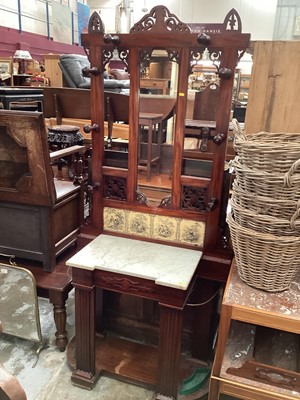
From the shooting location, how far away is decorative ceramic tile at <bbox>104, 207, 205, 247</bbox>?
5.75ft

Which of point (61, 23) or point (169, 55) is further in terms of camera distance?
point (61, 23)

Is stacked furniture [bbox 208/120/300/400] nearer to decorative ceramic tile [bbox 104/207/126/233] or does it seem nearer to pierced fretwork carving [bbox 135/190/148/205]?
pierced fretwork carving [bbox 135/190/148/205]

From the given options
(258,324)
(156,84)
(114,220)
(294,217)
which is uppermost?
(156,84)

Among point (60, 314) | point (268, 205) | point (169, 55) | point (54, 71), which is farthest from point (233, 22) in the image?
point (54, 71)

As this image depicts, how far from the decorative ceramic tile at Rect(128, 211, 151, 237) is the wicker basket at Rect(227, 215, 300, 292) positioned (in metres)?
0.52

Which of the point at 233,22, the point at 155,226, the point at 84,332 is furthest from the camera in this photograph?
the point at 155,226

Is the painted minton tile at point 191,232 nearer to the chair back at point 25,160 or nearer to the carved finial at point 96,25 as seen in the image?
the chair back at point 25,160

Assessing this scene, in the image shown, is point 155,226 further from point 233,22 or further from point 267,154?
point 233,22

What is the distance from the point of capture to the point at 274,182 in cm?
124

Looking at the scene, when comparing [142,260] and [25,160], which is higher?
[25,160]

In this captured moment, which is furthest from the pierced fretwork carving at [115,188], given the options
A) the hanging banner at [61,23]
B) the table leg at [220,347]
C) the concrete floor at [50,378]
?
the hanging banner at [61,23]

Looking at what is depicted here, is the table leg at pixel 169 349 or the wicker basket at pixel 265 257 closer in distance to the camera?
the wicker basket at pixel 265 257

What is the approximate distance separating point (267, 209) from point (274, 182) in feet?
0.35

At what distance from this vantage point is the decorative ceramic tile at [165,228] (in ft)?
5.82
